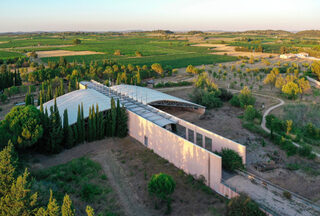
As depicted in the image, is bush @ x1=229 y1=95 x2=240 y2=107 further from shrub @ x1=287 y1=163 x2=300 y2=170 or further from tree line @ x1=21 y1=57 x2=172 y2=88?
tree line @ x1=21 y1=57 x2=172 y2=88

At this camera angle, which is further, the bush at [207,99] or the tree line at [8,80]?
the tree line at [8,80]

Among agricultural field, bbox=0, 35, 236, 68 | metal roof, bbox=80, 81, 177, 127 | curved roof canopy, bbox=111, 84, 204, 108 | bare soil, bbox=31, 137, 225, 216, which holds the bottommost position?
bare soil, bbox=31, 137, 225, 216

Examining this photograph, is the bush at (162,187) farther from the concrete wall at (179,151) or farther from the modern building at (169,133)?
the modern building at (169,133)

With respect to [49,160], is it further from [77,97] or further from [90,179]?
[77,97]

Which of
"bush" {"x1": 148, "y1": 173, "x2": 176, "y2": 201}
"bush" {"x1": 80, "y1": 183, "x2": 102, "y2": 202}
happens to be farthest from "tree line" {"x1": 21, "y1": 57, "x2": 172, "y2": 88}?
"bush" {"x1": 148, "y1": 173, "x2": 176, "y2": 201}

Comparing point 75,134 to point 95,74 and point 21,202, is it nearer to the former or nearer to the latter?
point 21,202

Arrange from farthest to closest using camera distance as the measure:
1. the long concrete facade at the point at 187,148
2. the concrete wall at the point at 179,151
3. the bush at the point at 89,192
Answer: the concrete wall at the point at 179,151 < the long concrete facade at the point at 187,148 < the bush at the point at 89,192

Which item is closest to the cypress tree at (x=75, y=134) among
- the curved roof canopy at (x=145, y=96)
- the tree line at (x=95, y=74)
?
the curved roof canopy at (x=145, y=96)

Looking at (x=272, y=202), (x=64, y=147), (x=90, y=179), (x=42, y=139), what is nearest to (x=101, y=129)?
(x=64, y=147)

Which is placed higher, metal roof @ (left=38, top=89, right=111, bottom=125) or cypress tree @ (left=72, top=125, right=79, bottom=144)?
metal roof @ (left=38, top=89, right=111, bottom=125)
